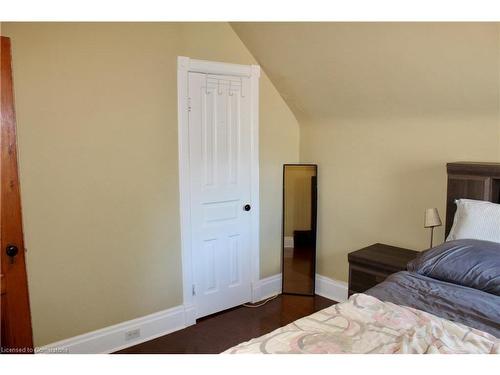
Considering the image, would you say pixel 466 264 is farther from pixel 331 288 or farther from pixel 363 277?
pixel 331 288

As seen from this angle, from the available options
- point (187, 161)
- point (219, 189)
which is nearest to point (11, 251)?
point (187, 161)

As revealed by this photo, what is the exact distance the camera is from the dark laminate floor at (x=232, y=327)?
2.88 meters

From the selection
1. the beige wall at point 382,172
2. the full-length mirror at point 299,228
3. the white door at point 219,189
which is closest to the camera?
the beige wall at point 382,172

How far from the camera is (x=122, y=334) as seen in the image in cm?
287

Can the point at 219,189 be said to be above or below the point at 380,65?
below

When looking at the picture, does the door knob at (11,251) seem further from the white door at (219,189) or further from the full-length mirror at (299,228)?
the full-length mirror at (299,228)

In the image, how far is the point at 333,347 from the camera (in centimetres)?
149

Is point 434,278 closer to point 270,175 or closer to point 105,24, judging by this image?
point 270,175

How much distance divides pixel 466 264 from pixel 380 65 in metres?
1.45

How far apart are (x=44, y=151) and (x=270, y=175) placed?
1.95 metres

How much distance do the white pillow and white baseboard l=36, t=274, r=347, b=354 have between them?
1393mm

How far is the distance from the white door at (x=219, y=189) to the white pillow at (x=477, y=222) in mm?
1720

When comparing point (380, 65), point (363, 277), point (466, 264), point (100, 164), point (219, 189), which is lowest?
point (363, 277)

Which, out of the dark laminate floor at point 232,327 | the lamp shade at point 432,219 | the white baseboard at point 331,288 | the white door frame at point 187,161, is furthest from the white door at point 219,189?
the lamp shade at point 432,219
